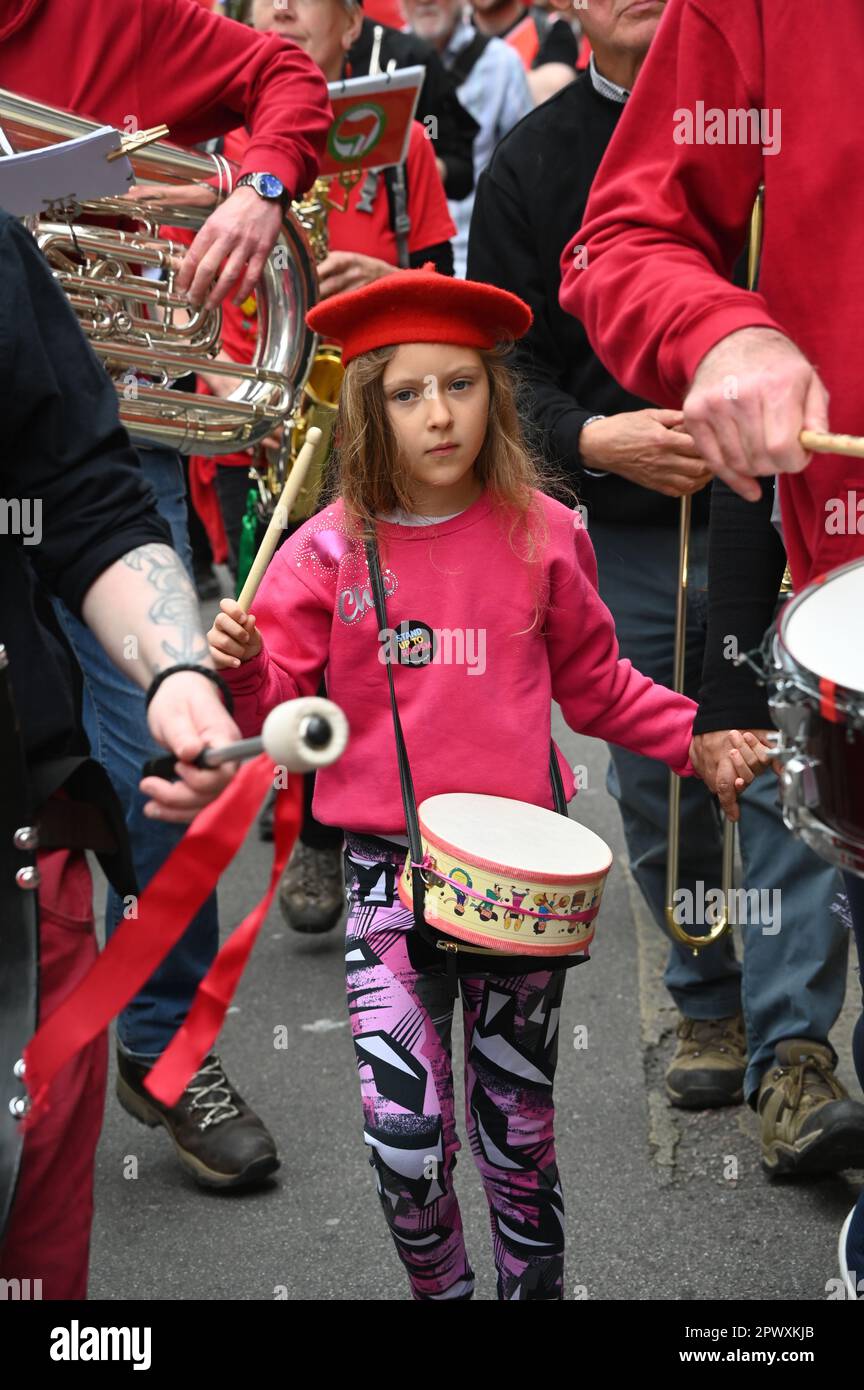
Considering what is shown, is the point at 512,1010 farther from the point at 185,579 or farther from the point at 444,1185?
the point at 185,579

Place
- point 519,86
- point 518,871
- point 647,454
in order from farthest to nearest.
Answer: point 519,86 < point 647,454 < point 518,871

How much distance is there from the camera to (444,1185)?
2711mm

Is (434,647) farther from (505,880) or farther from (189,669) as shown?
(189,669)

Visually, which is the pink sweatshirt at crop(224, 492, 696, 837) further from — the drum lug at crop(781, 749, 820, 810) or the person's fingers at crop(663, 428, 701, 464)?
the drum lug at crop(781, 749, 820, 810)

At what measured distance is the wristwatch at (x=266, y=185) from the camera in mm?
3664

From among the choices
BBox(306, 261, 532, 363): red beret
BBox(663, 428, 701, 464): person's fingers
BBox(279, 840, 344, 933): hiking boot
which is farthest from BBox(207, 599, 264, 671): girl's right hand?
BBox(279, 840, 344, 933): hiking boot

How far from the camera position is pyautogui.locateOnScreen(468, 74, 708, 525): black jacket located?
3738 mm

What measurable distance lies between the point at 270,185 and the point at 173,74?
0.95ft

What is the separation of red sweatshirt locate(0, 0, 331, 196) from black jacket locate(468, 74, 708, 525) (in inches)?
17.1

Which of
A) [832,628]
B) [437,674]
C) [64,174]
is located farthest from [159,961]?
[64,174]

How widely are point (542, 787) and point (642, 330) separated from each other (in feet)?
2.62

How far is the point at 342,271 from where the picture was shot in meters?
4.73

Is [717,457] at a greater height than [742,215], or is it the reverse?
[742,215]
